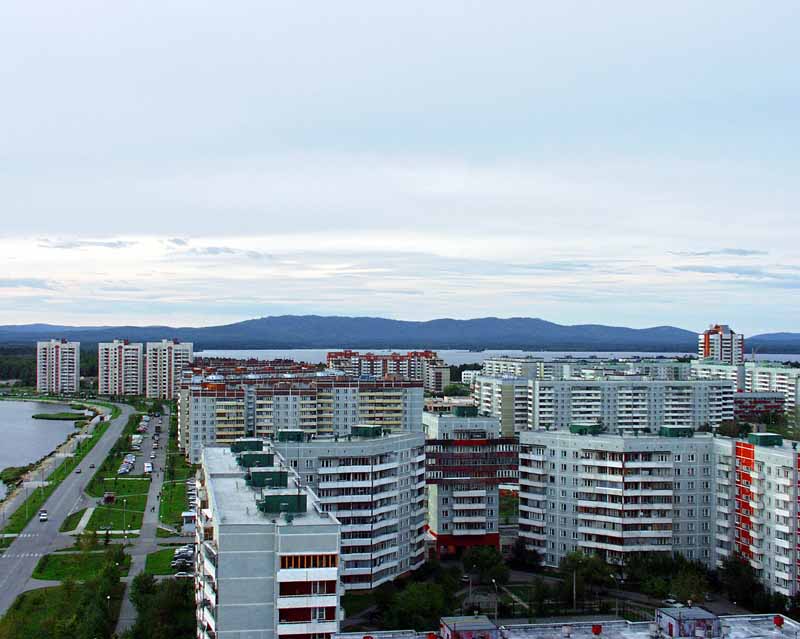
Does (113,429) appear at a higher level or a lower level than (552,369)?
lower

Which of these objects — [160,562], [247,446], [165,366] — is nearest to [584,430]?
[247,446]

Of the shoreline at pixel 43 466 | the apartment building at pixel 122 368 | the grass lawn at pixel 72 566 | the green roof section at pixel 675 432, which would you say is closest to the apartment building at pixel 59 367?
the apartment building at pixel 122 368

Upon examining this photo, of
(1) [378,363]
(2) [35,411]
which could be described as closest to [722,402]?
(1) [378,363]

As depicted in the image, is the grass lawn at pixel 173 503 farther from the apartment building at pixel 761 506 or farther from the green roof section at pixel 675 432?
the apartment building at pixel 761 506

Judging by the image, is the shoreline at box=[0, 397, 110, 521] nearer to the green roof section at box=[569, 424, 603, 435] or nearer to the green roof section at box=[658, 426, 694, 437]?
the green roof section at box=[569, 424, 603, 435]

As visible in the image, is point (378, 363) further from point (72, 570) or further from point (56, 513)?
point (72, 570)

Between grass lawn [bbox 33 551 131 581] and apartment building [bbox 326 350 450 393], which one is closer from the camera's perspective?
grass lawn [bbox 33 551 131 581]

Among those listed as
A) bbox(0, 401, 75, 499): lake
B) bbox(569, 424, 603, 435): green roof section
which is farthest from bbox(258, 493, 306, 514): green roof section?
bbox(0, 401, 75, 499): lake
